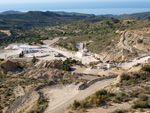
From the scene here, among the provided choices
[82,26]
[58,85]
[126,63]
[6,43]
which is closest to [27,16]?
[82,26]

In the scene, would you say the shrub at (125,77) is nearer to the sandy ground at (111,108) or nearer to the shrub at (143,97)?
the shrub at (143,97)

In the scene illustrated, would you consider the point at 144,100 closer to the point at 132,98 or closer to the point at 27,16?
the point at 132,98

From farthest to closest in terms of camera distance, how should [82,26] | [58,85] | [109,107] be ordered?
[82,26] → [58,85] → [109,107]

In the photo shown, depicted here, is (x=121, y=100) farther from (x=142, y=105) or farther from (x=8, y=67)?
(x=8, y=67)

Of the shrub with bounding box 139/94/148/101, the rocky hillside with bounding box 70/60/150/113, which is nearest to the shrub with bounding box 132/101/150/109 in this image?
the rocky hillside with bounding box 70/60/150/113

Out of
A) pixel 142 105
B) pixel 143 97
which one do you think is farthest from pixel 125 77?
pixel 142 105

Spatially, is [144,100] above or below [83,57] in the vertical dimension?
above

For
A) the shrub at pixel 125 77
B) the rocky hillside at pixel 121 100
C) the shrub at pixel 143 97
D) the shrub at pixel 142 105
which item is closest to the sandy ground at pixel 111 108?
the rocky hillside at pixel 121 100

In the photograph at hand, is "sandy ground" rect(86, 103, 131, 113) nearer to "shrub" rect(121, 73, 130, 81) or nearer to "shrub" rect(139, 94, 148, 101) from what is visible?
"shrub" rect(139, 94, 148, 101)

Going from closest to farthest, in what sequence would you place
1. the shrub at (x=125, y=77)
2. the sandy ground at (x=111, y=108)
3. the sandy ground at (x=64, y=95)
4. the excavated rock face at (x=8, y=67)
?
the sandy ground at (x=111, y=108) → the sandy ground at (x=64, y=95) → the shrub at (x=125, y=77) → the excavated rock face at (x=8, y=67)
